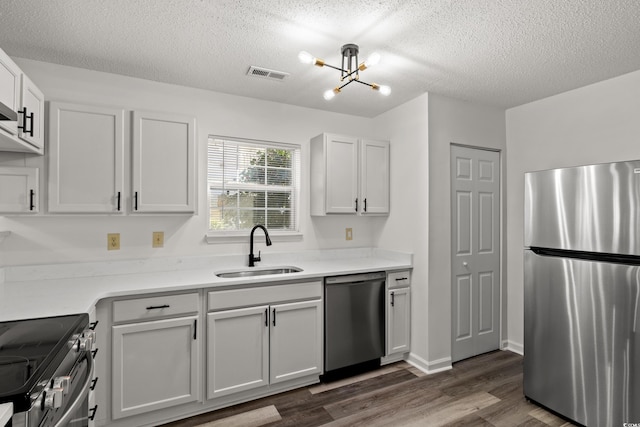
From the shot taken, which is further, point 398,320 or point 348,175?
point 348,175

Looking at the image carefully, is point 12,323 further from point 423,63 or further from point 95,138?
point 423,63

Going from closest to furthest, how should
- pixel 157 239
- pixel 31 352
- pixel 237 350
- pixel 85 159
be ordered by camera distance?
pixel 31 352
pixel 85 159
pixel 237 350
pixel 157 239

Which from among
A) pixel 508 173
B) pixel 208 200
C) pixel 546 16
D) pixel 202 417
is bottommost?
pixel 202 417

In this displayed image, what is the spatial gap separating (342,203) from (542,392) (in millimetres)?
2075

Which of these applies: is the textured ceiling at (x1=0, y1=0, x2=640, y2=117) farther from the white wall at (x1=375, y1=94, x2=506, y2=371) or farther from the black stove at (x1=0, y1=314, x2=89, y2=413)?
the black stove at (x1=0, y1=314, x2=89, y2=413)

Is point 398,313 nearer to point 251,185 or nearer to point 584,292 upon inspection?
point 584,292

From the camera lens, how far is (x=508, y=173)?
3.45m

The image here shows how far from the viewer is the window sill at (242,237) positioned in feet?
9.56

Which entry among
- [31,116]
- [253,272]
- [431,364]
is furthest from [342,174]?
[31,116]

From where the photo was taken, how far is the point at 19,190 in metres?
2.06

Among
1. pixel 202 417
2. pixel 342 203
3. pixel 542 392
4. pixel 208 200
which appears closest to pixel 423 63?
pixel 342 203

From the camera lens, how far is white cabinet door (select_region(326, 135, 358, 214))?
3117 millimetres

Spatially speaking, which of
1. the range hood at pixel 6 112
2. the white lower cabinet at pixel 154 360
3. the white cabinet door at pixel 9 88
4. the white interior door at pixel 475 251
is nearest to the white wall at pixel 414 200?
the white interior door at pixel 475 251

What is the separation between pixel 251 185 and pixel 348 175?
929 millimetres
